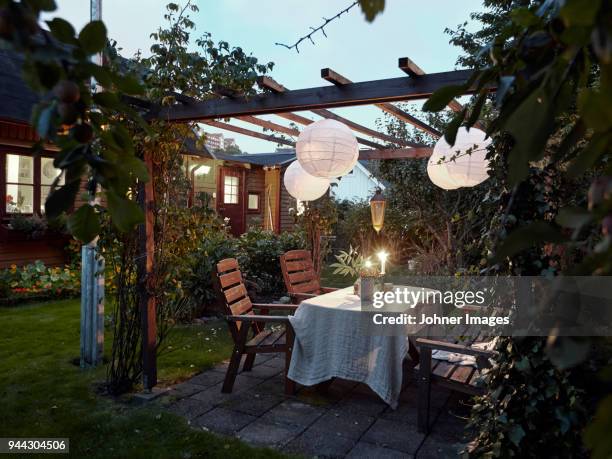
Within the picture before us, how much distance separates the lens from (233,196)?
13.8 metres

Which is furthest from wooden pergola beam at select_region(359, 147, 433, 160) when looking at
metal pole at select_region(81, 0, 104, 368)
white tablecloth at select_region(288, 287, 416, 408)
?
metal pole at select_region(81, 0, 104, 368)

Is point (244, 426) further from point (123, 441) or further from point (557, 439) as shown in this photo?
point (557, 439)

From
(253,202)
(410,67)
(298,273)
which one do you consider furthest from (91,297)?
(253,202)

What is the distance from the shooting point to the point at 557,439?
1854 mm

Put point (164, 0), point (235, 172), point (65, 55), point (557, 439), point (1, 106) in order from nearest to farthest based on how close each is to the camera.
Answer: point (65, 55) → point (557, 439) → point (164, 0) → point (1, 106) → point (235, 172)

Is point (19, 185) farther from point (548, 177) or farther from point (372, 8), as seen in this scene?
point (372, 8)

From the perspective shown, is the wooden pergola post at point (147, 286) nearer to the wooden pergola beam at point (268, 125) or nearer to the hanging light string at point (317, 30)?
the wooden pergola beam at point (268, 125)

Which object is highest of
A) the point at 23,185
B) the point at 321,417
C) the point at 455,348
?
the point at 23,185

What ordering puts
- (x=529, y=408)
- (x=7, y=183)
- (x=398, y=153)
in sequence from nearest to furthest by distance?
(x=529, y=408)
(x=398, y=153)
(x=7, y=183)

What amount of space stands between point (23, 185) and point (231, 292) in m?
5.80

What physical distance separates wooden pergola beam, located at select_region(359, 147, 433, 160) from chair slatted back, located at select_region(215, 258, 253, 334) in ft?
10.8

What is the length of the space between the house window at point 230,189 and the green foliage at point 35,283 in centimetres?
655

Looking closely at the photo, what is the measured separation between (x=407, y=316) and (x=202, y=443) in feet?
5.44

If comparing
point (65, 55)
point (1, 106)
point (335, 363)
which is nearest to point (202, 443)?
point (335, 363)
